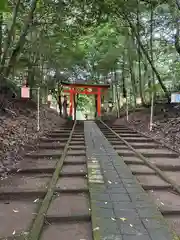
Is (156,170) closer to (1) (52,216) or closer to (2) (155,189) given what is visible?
(2) (155,189)

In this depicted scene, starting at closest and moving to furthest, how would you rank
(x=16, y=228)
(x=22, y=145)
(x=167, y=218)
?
(x=16, y=228)
(x=167, y=218)
(x=22, y=145)

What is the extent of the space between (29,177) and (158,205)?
2.14 meters

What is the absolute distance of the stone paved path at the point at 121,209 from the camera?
2.56 metres

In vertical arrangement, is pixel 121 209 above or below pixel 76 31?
below

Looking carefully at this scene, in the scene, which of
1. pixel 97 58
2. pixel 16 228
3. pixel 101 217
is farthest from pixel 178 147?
pixel 97 58

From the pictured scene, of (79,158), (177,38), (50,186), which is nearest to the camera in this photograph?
(50,186)

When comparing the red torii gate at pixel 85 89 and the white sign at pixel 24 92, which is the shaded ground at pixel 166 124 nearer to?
the white sign at pixel 24 92

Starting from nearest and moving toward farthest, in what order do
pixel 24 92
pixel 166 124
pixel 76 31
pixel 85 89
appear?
pixel 24 92 → pixel 166 124 → pixel 76 31 → pixel 85 89

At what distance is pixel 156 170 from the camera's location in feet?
A: 16.4

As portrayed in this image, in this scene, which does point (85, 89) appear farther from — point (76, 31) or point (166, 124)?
point (166, 124)

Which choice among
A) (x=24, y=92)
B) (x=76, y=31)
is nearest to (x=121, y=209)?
(x=24, y=92)

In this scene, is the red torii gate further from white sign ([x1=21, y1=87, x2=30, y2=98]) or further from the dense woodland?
white sign ([x1=21, y1=87, x2=30, y2=98])

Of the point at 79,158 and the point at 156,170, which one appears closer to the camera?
the point at 156,170

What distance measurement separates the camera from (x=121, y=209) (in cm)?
315
